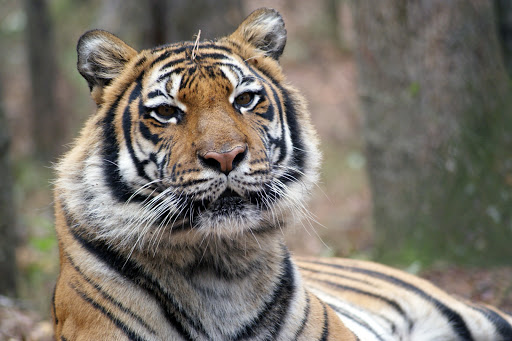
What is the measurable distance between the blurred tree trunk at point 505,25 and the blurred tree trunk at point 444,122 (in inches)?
16.0

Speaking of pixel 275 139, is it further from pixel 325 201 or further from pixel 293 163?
pixel 325 201

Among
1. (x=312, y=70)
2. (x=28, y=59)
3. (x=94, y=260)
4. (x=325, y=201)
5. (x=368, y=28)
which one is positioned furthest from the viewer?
(x=312, y=70)

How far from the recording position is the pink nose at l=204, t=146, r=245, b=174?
8.11ft

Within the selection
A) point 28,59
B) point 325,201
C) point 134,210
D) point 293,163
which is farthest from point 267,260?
point 28,59

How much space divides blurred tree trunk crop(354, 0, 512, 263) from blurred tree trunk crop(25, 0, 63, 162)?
917 cm

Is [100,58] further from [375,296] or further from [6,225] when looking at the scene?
[6,225]

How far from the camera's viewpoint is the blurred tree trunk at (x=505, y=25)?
566 cm

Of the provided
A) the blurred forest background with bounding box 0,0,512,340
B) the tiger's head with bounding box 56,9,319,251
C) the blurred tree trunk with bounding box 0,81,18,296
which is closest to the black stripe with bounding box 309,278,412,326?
the blurred forest background with bounding box 0,0,512,340

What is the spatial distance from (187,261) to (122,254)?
308 mm

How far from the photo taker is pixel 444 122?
5.24 metres

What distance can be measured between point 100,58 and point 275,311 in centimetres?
159

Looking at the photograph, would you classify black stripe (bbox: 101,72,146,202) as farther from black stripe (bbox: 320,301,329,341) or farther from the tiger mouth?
black stripe (bbox: 320,301,329,341)

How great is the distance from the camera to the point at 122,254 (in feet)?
8.89

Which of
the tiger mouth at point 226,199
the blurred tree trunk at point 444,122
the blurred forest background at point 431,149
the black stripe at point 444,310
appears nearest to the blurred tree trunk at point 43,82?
the blurred forest background at point 431,149
